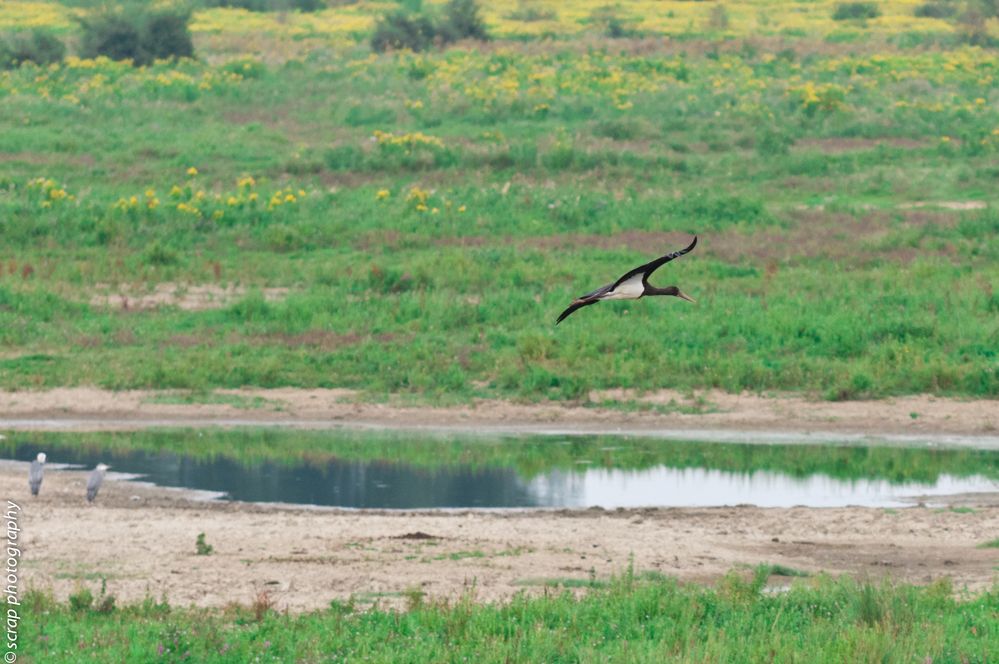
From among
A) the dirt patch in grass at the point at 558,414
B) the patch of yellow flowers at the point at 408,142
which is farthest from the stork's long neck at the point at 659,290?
the patch of yellow flowers at the point at 408,142

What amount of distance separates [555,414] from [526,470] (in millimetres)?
1738

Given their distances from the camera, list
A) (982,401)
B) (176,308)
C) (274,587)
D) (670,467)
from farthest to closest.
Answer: (176,308) < (982,401) < (670,467) < (274,587)

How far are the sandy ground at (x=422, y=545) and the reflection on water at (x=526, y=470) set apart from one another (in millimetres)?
778

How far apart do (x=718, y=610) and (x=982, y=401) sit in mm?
8615

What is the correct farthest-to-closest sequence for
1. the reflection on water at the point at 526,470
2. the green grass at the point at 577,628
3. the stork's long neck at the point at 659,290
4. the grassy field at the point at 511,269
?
the reflection on water at the point at 526,470 < the grassy field at the point at 511,269 < the green grass at the point at 577,628 < the stork's long neck at the point at 659,290

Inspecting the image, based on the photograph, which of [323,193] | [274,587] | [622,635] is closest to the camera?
[622,635]

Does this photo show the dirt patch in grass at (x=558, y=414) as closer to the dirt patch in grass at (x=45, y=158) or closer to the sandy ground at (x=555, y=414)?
the sandy ground at (x=555, y=414)

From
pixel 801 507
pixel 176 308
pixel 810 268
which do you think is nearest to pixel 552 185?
pixel 810 268

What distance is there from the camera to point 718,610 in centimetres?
931

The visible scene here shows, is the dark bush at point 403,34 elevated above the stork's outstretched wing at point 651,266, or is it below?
above

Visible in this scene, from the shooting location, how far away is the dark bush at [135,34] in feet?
131

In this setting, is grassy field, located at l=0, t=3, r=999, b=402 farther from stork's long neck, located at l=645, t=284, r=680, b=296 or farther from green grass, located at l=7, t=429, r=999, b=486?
stork's long neck, located at l=645, t=284, r=680, b=296

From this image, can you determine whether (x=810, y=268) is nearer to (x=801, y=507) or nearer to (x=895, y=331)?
(x=895, y=331)

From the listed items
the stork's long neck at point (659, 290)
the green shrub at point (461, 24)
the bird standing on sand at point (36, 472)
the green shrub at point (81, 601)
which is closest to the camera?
the stork's long neck at point (659, 290)
